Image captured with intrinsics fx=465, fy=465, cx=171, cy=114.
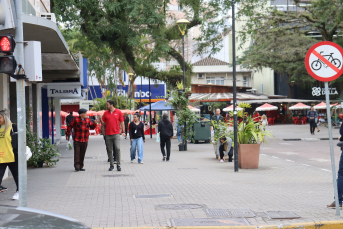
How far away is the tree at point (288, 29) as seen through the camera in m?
29.3

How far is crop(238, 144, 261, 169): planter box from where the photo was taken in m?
13.3

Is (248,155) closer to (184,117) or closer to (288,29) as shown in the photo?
(184,117)

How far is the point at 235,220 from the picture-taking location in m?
6.62

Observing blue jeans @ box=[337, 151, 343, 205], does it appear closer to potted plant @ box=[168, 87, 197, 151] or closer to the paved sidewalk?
the paved sidewalk

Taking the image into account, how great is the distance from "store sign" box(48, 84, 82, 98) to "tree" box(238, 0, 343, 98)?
10116mm

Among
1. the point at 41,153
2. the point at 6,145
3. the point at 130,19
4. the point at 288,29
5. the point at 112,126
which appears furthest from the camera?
the point at 288,29

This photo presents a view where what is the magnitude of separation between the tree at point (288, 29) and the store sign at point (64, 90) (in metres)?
10.1

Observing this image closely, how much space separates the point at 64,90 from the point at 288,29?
19318mm

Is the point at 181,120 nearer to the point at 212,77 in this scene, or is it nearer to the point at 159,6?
the point at 159,6

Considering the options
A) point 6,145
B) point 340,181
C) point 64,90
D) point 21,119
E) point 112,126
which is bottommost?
point 340,181

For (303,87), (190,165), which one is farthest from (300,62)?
(190,165)

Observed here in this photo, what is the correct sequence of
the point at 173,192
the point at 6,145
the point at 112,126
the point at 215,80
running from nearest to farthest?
the point at 6,145, the point at 173,192, the point at 112,126, the point at 215,80

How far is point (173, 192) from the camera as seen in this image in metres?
9.19

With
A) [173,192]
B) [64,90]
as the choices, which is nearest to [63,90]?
[64,90]
